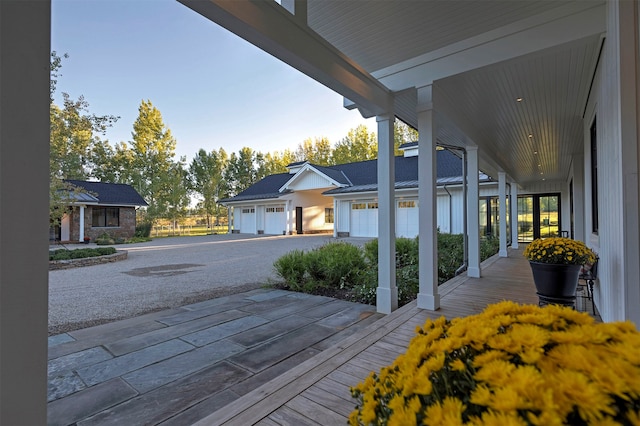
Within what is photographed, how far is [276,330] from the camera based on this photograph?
133 inches

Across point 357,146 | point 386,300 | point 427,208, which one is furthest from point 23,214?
point 357,146

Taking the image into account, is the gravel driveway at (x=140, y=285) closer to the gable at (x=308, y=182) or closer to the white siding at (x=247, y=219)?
the gable at (x=308, y=182)

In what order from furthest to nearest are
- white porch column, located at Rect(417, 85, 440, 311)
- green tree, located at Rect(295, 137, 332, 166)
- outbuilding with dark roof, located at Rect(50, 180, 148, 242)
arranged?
green tree, located at Rect(295, 137, 332, 166) → outbuilding with dark roof, located at Rect(50, 180, 148, 242) → white porch column, located at Rect(417, 85, 440, 311)

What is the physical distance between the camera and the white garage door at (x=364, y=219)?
51.1 ft

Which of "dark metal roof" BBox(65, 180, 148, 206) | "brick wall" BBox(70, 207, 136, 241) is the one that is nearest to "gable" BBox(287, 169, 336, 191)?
"dark metal roof" BBox(65, 180, 148, 206)

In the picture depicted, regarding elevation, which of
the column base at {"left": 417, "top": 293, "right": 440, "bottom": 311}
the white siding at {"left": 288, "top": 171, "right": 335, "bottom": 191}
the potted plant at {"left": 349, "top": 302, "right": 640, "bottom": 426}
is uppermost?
the white siding at {"left": 288, "top": 171, "right": 335, "bottom": 191}

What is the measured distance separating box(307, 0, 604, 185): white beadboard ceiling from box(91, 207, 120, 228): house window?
730 inches

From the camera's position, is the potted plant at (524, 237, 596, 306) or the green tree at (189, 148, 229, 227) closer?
the potted plant at (524, 237, 596, 306)

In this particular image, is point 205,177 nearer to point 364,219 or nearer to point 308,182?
point 308,182

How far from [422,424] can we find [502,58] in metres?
3.56

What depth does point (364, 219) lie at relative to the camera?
16.0 metres

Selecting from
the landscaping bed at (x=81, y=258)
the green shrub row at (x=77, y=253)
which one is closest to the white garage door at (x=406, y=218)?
the landscaping bed at (x=81, y=258)

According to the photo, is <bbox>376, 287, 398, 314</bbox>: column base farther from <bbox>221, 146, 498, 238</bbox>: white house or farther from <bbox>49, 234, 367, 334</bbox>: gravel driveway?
<bbox>221, 146, 498, 238</bbox>: white house

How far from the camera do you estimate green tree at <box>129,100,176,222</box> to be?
878 inches
